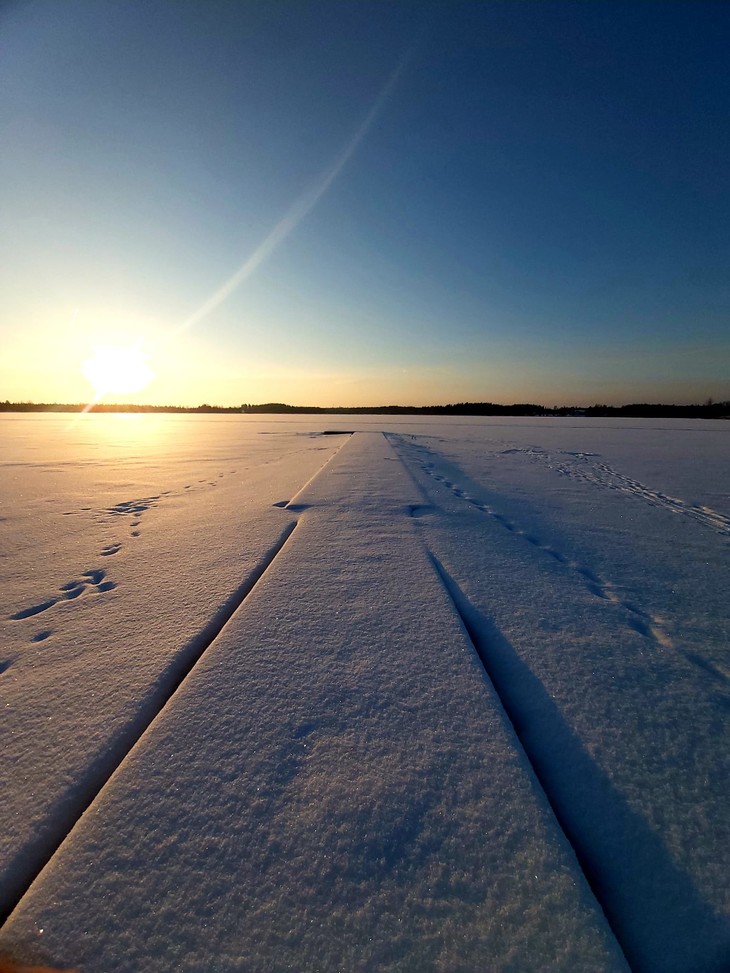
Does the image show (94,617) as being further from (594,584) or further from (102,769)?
(594,584)

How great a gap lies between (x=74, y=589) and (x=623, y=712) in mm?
2498

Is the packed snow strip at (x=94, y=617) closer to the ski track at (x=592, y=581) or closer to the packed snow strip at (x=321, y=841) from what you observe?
the packed snow strip at (x=321, y=841)

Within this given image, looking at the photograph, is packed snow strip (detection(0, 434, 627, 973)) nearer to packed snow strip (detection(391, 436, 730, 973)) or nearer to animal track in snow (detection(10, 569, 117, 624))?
packed snow strip (detection(391, 436, 730, 973))

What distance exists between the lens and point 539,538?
9.71ft

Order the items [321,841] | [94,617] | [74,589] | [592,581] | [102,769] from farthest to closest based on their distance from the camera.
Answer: [592,581]
[74,589]
[94,617]
[102,769]
[321,841]

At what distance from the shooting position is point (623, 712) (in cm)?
128

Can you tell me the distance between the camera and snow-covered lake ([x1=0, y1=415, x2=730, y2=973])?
741 mm

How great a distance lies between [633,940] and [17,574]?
2.98 metres

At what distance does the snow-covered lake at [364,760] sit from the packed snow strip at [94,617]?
1 centimetres

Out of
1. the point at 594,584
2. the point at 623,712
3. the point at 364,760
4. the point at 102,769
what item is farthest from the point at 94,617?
the point at 594,584

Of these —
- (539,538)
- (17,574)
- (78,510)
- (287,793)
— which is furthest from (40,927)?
(78,510)

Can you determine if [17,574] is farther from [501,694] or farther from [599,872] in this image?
[599,872]

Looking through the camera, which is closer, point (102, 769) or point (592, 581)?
point (102, 769)

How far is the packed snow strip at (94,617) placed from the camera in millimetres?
1011
